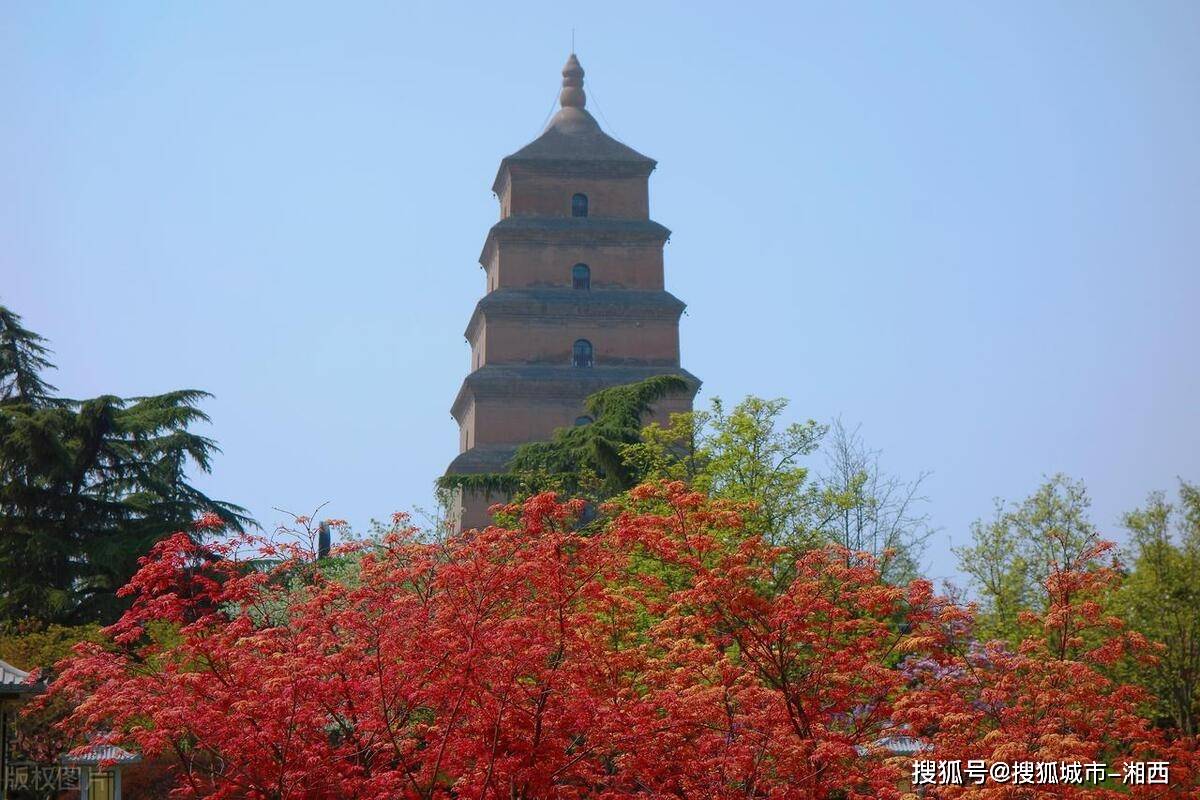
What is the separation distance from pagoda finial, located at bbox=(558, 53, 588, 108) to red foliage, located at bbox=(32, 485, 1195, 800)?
32276mm

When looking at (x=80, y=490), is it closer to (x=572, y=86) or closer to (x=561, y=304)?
(x=561, y=304)

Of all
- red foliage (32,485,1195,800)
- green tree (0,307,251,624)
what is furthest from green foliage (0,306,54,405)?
red foliage (32,485,1195,800)

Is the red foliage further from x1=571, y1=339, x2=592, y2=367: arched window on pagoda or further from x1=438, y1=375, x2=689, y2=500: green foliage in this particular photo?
x1=571, y1=339, x2=592, y2=367: arched window on pagoda

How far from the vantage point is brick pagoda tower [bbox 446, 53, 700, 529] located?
38406mm

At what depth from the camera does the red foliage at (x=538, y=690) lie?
1207 cm

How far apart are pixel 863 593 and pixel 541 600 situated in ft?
9.83

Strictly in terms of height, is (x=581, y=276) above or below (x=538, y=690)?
above

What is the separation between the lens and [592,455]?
97.6ft

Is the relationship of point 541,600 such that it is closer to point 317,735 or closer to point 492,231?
point 317,735

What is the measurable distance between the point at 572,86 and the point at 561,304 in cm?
914

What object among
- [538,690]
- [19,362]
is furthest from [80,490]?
[538,690]

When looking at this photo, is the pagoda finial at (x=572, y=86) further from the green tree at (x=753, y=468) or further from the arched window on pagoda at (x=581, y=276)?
the green tree at (x=753, y=468)

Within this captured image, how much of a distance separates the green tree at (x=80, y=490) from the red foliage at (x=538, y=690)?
1539 cm
